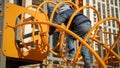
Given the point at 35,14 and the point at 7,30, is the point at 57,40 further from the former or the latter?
the point at 7,30

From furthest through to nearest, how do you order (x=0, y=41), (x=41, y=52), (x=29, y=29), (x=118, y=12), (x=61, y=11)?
(x=118, y=12)
(x=29, y=29)
(x=41, y=52)
(x=61, y=11)
(x=0, y=41)

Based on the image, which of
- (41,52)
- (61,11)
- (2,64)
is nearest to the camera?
(2,64)

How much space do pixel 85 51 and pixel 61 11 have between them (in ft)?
2.06

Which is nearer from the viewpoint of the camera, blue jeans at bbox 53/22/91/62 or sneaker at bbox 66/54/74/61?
blue jeans at bbox 53/22/91/62

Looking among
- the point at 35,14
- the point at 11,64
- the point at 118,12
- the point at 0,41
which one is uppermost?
the point at 118,12

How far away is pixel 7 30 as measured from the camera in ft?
11.3

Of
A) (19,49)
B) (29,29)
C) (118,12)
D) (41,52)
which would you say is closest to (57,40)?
(41,52)

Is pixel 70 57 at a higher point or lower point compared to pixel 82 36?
lower

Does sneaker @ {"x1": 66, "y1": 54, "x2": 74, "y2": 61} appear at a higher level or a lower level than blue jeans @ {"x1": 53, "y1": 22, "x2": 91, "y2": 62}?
lower

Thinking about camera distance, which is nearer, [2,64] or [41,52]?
[2,64]

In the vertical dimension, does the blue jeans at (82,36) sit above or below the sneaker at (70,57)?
above

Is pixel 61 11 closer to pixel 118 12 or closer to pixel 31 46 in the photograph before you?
pixel 31 46

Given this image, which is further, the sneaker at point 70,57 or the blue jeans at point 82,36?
the sneaker at point 70,57

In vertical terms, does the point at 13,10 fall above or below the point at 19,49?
above
